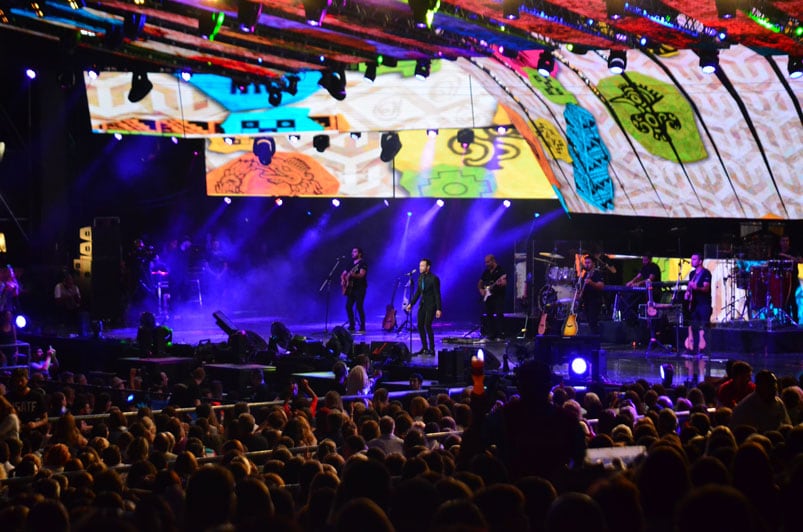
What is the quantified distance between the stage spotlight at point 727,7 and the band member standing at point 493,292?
835 cm

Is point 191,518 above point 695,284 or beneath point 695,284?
beneath

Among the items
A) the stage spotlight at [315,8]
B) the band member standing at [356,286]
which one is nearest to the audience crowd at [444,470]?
the stage spotlight at [315,8]

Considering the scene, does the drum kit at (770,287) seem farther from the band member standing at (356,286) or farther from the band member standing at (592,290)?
the band member standing at (356,286)

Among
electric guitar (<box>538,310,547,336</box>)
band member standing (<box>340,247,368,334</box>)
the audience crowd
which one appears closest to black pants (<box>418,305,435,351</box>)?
electric guitar (<box>538,310,547,336</box>)

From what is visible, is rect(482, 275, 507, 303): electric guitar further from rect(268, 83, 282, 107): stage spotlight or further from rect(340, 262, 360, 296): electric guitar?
rect(268, 83, 282, 107): stage spotlight

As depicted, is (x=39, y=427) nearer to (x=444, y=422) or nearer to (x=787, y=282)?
(x=444, y=422)

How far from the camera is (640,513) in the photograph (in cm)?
420

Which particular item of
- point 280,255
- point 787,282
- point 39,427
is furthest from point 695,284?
point 280,255

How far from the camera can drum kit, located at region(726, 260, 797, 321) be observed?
1872 cm

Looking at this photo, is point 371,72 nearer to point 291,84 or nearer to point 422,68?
point 422,68

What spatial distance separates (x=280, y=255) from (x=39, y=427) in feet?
59.7

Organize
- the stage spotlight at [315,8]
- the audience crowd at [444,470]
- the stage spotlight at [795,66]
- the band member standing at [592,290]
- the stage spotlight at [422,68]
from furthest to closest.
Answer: the band member standing at [592,290] < the stage spotlight at [422,68] < the stage spotlight at [795,66] < the stage spotlight at [315,8] < the audience crowd at [444,470]

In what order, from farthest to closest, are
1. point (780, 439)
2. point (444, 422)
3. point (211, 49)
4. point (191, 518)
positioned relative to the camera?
point (211, 49) < point (444, 422) < point (780, 439) < point (191, 518)

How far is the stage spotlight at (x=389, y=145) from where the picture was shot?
950 inches
